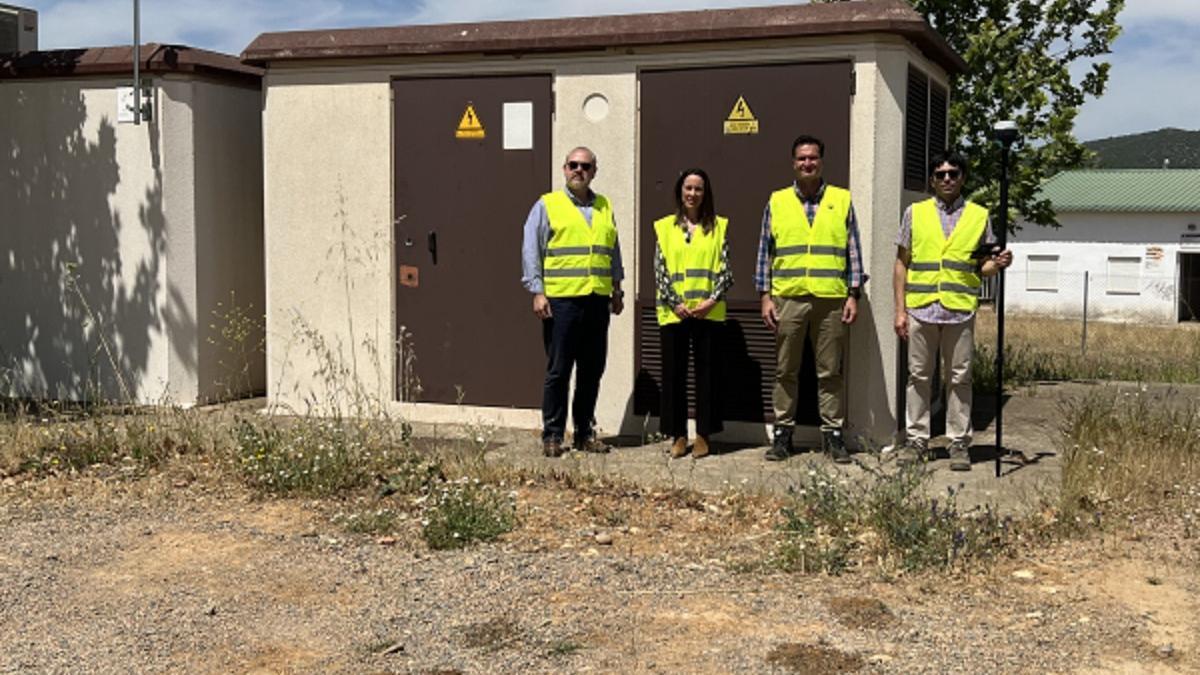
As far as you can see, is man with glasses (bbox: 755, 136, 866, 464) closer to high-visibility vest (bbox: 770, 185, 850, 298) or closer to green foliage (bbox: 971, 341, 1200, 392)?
high-visibility vest (bbox: 770, 185, 850, 298)

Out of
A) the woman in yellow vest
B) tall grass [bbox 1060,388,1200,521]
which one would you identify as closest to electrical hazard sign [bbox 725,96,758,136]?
the woman in yellow vest

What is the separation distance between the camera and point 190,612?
5.16 metres

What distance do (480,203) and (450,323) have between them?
34.5 inches

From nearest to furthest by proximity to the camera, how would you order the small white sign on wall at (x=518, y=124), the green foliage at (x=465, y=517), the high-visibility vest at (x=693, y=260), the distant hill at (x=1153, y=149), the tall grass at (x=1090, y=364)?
the green foliage at (x=465, y=517) < the high-visibility vest at (x=693, y=260) < the small white sign on wall at (x=518, y=124) < the tall grass at (x=1090, y=364) < the distant hill at (x=1153, y=149)

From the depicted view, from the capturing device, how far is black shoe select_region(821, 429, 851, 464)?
320 inches

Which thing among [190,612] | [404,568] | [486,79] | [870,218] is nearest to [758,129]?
[870,218]

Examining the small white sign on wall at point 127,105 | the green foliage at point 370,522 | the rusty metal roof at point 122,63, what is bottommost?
the green foliage at point 370,522

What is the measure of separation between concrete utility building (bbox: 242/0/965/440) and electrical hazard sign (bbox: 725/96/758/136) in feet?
0.07

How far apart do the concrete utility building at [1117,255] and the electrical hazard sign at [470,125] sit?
35051 millimetres

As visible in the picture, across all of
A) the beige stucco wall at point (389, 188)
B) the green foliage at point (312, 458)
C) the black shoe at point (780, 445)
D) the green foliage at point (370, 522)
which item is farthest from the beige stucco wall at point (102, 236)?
the black shoe at point (780, 445)

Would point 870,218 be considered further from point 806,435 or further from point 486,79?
point 486,79

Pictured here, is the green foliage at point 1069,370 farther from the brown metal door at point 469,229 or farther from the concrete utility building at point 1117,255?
the concrete utility building at point 1117,255

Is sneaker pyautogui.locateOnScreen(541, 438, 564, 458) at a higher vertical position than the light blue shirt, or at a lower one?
lower

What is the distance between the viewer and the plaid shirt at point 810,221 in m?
8.13
